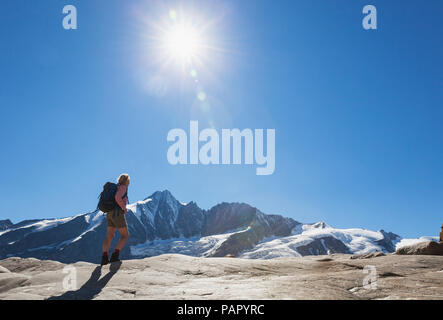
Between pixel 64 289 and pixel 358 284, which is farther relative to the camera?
pixel 358 284

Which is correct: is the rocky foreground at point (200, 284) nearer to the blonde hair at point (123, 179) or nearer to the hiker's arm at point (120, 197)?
the hiker's arm at point (120, 197)

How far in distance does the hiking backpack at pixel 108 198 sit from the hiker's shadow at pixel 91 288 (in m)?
2.45

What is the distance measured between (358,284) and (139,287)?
5.38 meters

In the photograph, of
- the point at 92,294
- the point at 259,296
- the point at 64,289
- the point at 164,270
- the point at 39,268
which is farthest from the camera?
the point at 39,268

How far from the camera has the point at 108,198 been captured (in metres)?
10.6

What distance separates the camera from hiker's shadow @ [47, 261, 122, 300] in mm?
5898

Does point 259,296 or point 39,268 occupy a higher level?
point 259,296

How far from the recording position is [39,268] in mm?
10859

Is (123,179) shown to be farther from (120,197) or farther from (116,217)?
(116,217)

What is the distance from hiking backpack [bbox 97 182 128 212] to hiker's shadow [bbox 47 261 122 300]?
2448mm

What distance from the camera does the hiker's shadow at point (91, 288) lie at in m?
5.90

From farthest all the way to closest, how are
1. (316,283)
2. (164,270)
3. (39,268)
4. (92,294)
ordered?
(39,268), (164,270), (316,283), (92,294)
